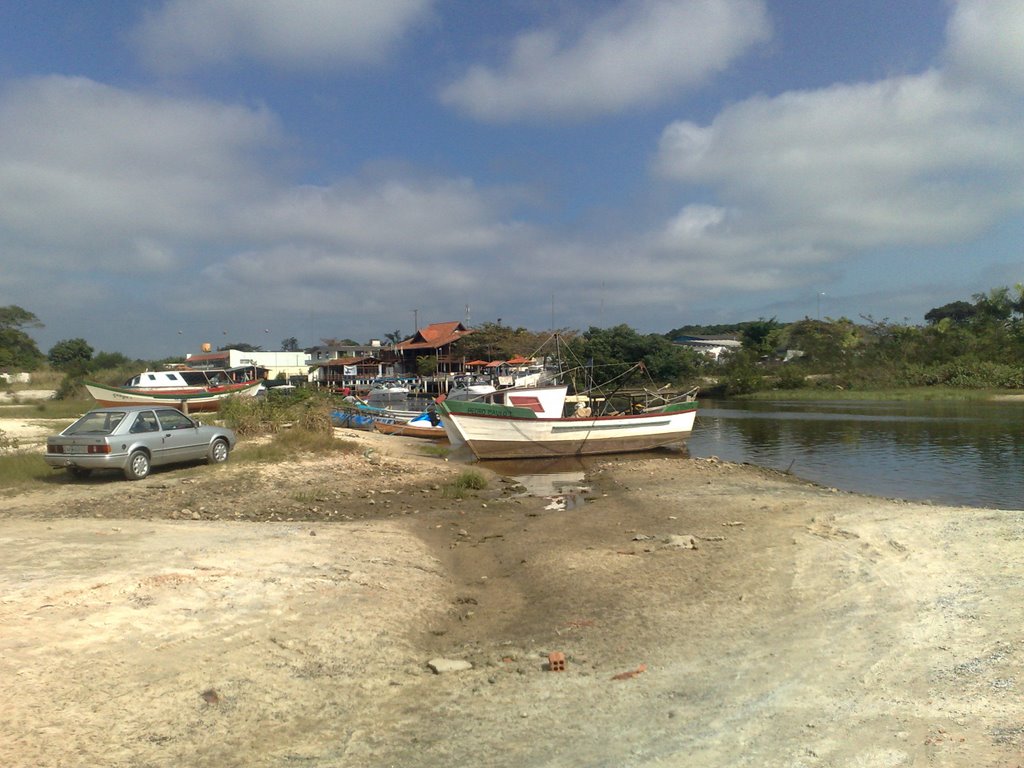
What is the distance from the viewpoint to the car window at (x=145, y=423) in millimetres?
15445

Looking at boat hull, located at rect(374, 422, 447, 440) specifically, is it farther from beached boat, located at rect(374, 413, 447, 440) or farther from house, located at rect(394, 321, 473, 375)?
house, located at rect(394, 321, 473, 375)

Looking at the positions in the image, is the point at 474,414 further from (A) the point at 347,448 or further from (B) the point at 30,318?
(B) the point at 30,318

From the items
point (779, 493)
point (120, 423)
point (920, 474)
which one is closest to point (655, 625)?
point (779, 493)

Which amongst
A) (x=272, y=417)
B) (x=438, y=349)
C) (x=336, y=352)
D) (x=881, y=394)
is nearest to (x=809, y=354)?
(x=881, y=394)

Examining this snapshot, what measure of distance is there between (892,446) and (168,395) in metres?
31.7

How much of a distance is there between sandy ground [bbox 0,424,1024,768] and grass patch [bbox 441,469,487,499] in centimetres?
429

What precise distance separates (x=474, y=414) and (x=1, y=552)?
1865 cm

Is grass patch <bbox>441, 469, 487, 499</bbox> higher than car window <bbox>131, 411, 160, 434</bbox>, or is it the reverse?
car window <bbox>131, 411, 160, 434</bbox>

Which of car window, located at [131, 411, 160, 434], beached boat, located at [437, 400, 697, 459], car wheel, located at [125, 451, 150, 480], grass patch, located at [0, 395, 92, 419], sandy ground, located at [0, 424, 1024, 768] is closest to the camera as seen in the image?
sandy ground, located at [0, 424, 1024, 768]

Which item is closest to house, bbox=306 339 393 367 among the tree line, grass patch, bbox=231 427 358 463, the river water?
the tree line

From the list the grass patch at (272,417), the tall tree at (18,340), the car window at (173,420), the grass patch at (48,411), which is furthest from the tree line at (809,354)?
the car window at (173,420)

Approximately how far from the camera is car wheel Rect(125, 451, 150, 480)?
14938mm

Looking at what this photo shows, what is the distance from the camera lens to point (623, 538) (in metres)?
12.3

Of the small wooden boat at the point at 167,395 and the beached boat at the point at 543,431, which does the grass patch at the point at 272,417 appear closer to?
the beached boat at the point at 543,431
